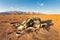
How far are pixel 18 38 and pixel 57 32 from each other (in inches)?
109

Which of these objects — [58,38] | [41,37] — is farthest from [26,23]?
[58,38]

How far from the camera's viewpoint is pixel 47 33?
969 centimetres

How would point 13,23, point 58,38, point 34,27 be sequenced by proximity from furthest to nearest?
point 13,23 < point 34,27 < point 58,38

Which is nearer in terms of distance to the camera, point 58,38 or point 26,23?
point 58,38

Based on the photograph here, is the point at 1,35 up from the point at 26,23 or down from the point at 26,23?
down

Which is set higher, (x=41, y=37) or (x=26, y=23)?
(x=26, y=23)

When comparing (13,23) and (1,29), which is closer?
(1,29)

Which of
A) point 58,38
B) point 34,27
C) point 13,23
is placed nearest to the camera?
point 58,38

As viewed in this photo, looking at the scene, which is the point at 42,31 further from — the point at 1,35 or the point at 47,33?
the point at 1,35

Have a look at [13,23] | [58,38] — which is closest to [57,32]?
[58,38]

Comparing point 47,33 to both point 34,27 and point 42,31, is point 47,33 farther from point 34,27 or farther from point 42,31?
point 34,27

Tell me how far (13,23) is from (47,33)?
3161 mm

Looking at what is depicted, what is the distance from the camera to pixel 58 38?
9352 millimetres

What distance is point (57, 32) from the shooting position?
9914 mm
